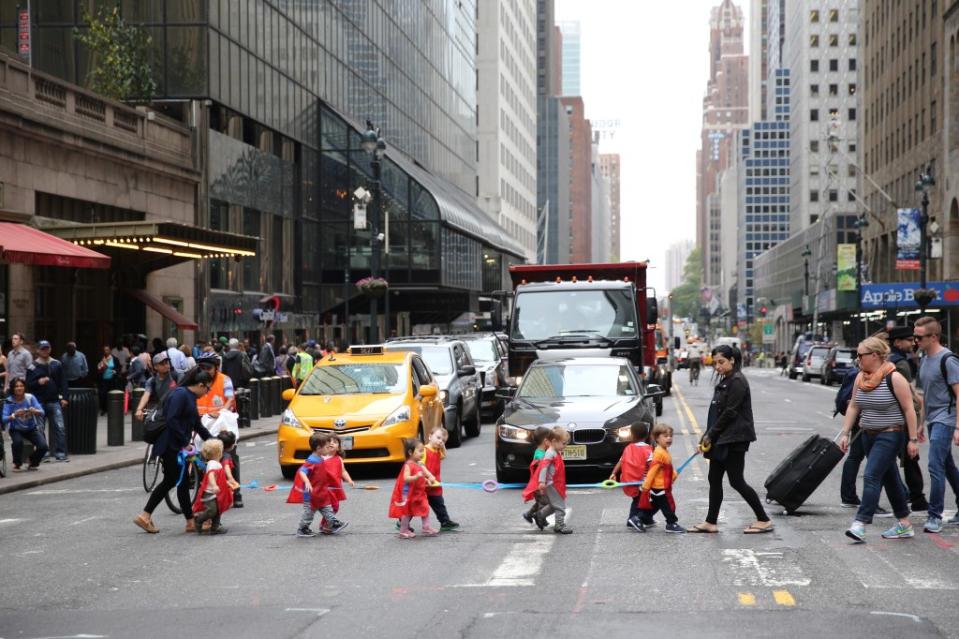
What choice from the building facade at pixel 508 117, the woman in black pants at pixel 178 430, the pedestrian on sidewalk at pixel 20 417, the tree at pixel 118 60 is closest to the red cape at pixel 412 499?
the woman in black pants at pixel 178 430

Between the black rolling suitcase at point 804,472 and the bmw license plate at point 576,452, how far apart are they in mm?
2953

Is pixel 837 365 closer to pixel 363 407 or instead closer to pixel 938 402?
pixel 363 407

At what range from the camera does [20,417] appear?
59.4ft

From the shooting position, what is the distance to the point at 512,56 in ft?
386

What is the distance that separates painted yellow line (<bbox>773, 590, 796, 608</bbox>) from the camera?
27.7ft

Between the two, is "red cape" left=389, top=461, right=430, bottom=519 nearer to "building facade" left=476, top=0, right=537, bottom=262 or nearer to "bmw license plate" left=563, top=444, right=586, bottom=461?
"bmw license plate" left=563, top=444, right=586, bottom=461

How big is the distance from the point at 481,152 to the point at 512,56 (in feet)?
54.3

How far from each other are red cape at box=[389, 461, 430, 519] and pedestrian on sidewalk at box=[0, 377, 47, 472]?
320 inches

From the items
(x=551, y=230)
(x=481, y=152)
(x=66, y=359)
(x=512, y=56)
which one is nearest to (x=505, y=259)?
(x=481, y=152)

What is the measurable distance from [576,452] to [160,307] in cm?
2233

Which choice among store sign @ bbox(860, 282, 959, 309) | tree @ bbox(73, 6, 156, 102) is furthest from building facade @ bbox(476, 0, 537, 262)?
tree @ bbox(73, 6, 156, 102)

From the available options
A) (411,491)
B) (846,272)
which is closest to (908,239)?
(846,272)

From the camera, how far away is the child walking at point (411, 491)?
11789 millimetres

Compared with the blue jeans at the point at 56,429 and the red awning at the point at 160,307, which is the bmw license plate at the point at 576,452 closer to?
A: the blue jeans at the point at 56,429
